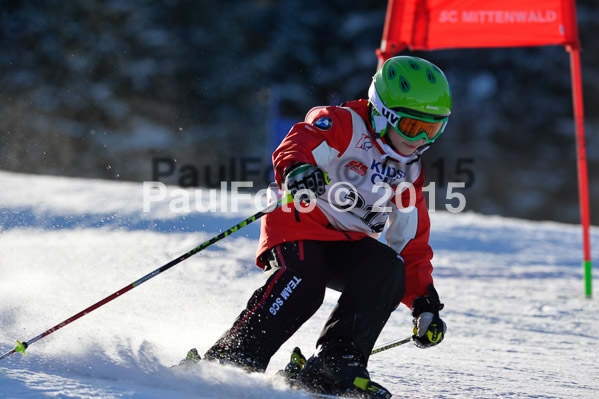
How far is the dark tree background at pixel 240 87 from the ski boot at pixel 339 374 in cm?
1815

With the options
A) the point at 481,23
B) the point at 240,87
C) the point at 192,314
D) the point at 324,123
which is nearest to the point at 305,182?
the point at 324,123

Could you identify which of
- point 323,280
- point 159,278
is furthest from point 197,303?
point 323,280

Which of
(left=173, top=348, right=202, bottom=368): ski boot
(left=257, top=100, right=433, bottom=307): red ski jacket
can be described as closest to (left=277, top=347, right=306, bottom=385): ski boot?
(left=173, top=348, right=202, bottom=368): ski boot

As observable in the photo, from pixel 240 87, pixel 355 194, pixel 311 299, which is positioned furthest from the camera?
pixel 240 87

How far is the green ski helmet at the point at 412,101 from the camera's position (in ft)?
8.37

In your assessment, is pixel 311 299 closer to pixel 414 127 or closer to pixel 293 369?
pixel 293 369

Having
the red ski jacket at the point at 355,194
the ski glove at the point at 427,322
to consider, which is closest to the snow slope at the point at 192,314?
the ski glove at the point at 427,322

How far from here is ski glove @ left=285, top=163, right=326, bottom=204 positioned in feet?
7.63

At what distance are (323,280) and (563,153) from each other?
20.8m

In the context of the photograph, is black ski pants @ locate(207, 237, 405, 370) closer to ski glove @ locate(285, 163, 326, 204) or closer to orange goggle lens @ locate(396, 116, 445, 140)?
ski glove @ locate(285, 163, 326, 204)

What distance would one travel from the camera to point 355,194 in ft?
8.74

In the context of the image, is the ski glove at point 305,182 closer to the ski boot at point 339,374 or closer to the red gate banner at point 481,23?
the ski boot at point 339,374

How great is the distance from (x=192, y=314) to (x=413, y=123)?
1.38 m

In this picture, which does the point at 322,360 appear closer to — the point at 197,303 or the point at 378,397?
the point at 378,397
